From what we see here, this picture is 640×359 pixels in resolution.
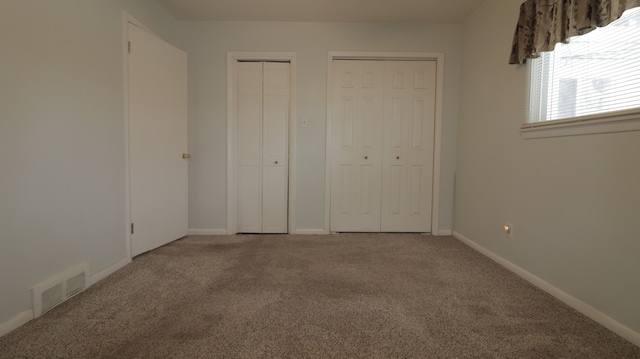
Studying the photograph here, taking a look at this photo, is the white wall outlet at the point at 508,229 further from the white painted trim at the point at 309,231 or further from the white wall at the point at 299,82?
the white painted trim at the point at 309,231

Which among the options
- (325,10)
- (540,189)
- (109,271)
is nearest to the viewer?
(540,189)

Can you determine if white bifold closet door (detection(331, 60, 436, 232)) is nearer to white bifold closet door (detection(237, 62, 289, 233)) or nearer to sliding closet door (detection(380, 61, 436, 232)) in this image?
sliding closet door (detection(380, 61, 436, 232))

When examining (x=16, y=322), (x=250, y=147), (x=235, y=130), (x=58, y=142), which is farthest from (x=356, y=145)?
(x=16, y=322)

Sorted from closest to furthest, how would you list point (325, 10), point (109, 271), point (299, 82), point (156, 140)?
1. point (109, 271)
2. point (156, 140)
3. point (325, 10)
4. point (299, 82)

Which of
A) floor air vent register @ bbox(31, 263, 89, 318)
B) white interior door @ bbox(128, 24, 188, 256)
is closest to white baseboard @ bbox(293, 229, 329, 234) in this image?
white interior door @ bbox(128, 24, 188, 256)

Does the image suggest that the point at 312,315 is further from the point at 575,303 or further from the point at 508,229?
the point at 508,229

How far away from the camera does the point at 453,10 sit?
9.87 ft

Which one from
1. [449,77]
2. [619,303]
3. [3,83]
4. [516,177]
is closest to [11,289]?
[3,83]

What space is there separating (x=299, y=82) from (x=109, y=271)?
258cm

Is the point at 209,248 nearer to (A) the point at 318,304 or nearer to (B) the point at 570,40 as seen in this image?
(A) the point at 318,304

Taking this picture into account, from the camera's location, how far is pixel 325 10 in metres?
3.03

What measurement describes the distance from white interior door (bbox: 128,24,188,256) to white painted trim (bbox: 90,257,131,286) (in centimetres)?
14

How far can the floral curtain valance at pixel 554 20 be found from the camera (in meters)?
1.57

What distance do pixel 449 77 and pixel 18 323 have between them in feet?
13.4
